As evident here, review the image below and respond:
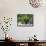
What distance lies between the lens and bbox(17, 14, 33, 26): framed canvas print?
527 centimetres

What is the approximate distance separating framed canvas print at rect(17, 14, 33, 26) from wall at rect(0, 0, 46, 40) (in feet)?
0.40

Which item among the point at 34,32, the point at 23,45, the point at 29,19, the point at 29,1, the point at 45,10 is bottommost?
the point at 23,45

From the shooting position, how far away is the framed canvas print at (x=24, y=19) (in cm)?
527

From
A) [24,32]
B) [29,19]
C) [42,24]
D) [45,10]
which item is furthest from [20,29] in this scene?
[45,10]

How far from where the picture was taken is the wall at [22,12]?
5234mm

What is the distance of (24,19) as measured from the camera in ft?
17.4

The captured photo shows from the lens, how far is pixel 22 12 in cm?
527

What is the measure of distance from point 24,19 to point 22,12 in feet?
0.94

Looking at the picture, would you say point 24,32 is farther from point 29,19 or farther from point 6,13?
point 6,13

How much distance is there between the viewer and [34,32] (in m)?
5.23

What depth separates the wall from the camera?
5.23 m

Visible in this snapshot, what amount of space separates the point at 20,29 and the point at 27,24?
0.34 meters

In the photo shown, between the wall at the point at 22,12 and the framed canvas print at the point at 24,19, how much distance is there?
0.40 ft

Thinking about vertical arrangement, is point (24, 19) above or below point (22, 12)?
below
